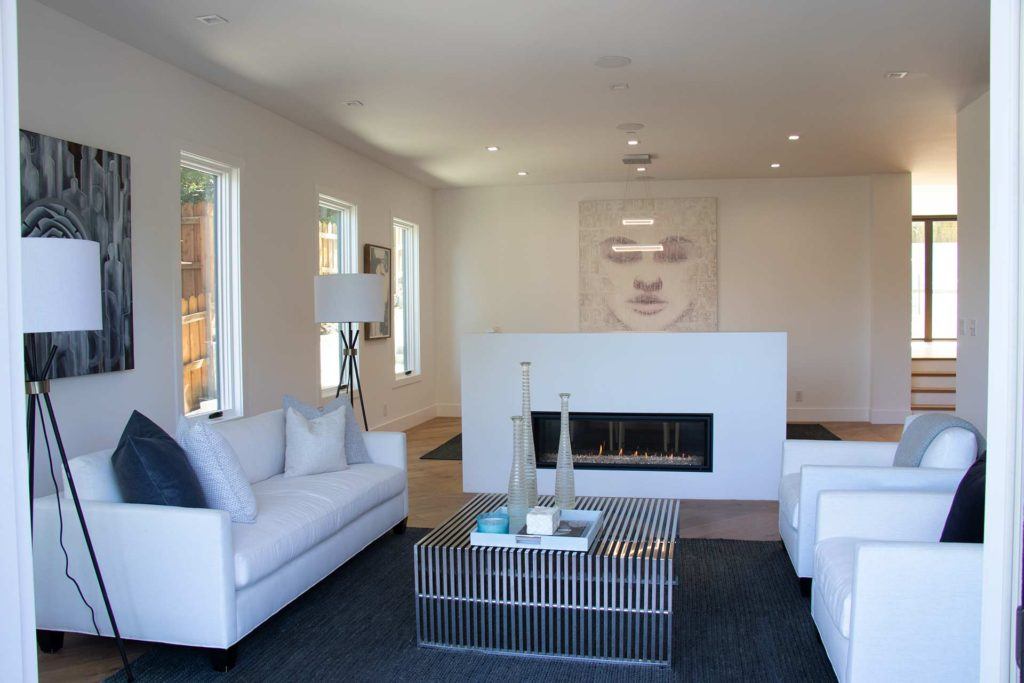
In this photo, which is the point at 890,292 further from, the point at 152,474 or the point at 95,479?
the point at 95,479

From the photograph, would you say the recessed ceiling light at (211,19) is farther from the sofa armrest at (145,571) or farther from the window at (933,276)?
the window at (933,276)

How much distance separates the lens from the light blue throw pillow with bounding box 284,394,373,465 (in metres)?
4.40

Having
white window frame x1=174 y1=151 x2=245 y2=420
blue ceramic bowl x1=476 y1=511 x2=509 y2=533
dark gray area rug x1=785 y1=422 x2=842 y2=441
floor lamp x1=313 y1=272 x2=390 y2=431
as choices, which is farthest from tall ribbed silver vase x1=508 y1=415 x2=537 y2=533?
dark gray area rug x1=785 y1=422 x2=842 y2=441

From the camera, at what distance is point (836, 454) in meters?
4.04

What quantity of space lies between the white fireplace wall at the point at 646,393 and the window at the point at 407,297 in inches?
125

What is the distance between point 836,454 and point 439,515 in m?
2.34

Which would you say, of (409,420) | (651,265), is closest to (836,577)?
(409,420)

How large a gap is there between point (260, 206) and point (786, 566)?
13.3 ft

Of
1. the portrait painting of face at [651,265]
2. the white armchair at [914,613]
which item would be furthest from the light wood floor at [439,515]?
the white armchair at [914,613]

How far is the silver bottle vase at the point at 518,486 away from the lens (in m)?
3.26

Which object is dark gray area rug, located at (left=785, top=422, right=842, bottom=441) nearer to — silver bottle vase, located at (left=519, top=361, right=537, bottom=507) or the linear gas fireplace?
the linear gas fireplace

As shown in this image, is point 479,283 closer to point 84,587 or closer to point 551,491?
point 551,491

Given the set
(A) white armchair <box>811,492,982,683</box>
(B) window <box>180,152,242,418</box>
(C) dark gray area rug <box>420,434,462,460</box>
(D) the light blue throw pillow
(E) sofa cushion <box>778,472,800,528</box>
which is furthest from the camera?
(C) dark gray area rug <box>420,434,462,460</box>

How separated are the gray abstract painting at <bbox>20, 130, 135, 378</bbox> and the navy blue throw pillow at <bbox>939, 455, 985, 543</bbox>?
3.57 metres
